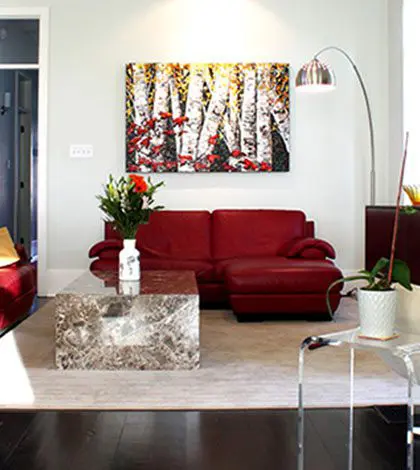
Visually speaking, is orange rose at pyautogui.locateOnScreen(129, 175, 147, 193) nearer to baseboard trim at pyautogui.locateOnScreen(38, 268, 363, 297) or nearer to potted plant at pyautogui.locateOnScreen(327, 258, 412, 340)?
potted plant at pyautogui.locateOnScreen(327, 258, 412, 340)

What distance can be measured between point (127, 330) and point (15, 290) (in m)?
1.25

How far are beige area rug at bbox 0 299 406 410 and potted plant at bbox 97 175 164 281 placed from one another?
2.24 ft

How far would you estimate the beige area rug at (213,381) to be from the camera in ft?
8.75

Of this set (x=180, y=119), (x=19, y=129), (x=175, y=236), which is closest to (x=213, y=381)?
(x=175, y=236)

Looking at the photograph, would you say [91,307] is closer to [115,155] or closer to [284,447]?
[284,447]

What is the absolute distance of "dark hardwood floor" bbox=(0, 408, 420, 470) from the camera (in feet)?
6.60

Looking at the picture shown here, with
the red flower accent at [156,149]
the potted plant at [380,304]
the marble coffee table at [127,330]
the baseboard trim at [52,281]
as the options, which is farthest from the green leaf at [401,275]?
the baseboard trim at [52,281]

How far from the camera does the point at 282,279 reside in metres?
4.52

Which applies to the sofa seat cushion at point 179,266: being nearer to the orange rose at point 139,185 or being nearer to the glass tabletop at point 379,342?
the orange rose at point 139,185

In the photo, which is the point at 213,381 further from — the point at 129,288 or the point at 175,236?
the point at 175,236

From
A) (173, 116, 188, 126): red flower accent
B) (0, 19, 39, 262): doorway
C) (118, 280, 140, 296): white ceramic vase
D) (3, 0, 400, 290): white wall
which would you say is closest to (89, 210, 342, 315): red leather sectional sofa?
(3, 0, 400, 290): white wall

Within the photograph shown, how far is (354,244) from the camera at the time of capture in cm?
606

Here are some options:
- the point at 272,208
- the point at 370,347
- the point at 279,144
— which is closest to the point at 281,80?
the point at 279,144

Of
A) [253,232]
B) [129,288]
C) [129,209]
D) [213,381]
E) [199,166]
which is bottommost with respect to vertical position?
[213,381]
